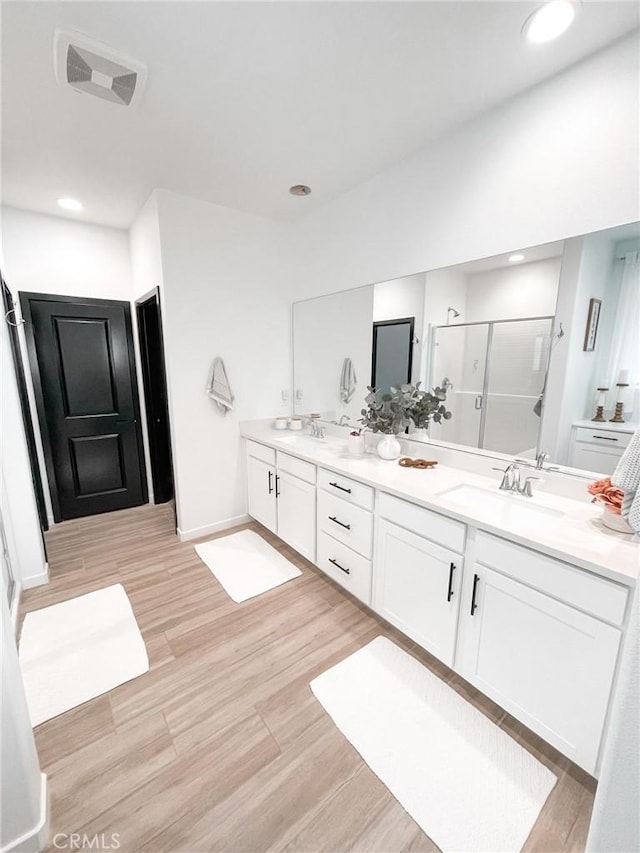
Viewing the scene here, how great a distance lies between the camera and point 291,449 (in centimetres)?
255

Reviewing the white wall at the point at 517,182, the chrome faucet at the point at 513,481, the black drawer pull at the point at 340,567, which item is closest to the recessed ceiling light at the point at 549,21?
the white wall at the point at 517,182

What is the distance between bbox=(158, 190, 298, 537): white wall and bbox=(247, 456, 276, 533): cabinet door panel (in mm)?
146

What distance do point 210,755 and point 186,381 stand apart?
227 cm

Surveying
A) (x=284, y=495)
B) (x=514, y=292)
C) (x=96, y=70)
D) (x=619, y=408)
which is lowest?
(x=284, y=495)

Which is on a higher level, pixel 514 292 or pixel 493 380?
pixel 514 292

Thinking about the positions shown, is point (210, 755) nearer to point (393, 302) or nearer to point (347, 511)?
point (347, 511)

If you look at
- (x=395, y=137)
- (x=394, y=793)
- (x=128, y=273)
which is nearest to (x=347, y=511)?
(x=394, y=793)

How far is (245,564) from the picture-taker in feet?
8.63

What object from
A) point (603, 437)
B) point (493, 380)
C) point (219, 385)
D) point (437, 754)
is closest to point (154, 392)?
point (219, 385)

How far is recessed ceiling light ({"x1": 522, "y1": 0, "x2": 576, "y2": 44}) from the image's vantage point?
124cm

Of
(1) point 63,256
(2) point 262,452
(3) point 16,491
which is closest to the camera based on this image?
(3) point 16,491

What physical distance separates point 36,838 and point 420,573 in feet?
5.28

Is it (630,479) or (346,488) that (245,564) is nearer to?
(346,488)

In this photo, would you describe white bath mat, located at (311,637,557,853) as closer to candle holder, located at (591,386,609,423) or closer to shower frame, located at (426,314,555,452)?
shower frame, located at (426,314,555,452)
